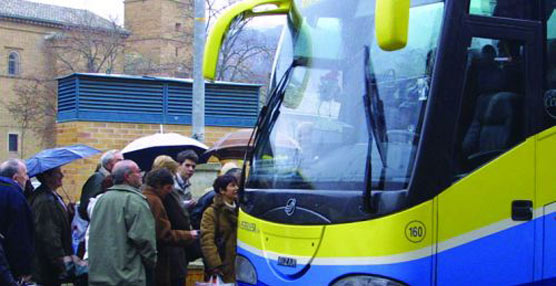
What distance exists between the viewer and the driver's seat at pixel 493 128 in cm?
535

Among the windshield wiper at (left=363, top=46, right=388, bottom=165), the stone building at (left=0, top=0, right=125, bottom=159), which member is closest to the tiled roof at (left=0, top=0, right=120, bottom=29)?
the stone building at (left=0, top=0, right=125, bottom=159)

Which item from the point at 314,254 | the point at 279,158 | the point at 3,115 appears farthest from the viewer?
the point at 3,115

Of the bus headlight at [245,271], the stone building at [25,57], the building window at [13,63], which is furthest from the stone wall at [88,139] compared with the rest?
the building window at [13,63]

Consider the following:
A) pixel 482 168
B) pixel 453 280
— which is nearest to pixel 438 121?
pixel 482 168

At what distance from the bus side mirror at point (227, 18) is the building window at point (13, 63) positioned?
83.9 meters

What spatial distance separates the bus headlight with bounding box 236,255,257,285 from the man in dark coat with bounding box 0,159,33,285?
2.17m

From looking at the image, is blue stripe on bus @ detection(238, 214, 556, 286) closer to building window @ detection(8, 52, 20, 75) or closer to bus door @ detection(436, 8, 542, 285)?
bus door @ detection(436, 8, 542, 285)

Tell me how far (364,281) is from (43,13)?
89.3 meters

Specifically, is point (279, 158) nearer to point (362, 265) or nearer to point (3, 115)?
point (362, 265)

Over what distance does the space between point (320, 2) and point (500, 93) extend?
5.46 ft

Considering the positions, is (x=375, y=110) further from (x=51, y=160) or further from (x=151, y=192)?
(x=51, y=160)

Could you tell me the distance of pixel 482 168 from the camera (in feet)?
17.4

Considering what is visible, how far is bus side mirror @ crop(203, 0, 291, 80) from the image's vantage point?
21.9 ft

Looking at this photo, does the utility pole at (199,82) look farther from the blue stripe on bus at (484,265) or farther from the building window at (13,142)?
the building window at (13,142)
